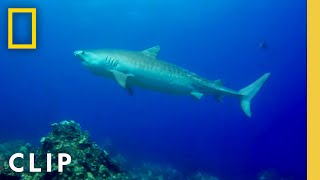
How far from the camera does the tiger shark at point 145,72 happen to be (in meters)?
9.83

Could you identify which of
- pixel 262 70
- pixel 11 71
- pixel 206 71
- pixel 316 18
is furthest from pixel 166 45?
pixel 316 18

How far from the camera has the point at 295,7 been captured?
5791 cm

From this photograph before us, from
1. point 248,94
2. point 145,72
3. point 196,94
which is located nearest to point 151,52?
point 145,72

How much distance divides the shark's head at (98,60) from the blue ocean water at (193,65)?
28.6 meters

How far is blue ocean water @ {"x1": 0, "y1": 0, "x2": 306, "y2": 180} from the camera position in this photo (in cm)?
5181

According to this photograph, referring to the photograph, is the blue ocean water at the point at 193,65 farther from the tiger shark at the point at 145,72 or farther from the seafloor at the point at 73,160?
the seafloor at the point at 73,160

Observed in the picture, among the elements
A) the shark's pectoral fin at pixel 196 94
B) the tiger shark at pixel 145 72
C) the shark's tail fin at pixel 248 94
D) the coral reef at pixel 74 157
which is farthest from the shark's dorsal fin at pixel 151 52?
the coral reef at pixel 74 157

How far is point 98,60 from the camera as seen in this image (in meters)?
9.78

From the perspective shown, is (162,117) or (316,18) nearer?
(316,18)

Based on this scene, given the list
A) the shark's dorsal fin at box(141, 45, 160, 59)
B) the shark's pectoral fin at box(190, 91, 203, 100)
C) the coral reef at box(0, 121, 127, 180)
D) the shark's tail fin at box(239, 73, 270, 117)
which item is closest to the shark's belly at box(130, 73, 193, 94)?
the shark's pectoral fin at box(190, 91, 203, 100)

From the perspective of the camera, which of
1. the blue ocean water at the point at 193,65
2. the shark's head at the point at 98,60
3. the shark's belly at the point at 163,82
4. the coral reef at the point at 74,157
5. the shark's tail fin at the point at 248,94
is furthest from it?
the blue ocean water at the point at 193,65

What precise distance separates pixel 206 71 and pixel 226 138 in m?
27.9

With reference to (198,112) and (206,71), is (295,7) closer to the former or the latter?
(206,71)

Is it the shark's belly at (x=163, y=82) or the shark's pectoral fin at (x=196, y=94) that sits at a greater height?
the shark's belly at (x=163, y=82)
